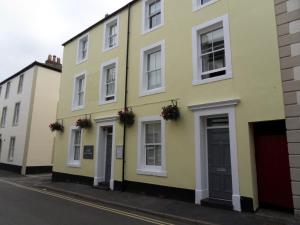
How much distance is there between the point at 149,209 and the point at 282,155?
14.0ft

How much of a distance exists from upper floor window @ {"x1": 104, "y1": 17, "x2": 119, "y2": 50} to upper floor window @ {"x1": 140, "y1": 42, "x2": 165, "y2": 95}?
287cm

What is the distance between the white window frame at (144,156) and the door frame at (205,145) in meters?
1.50

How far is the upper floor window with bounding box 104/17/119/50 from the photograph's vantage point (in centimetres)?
1403

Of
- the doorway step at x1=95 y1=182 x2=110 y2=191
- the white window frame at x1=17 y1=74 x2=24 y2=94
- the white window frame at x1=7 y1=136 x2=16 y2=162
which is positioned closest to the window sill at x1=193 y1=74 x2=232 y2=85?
the doorway step at x1=95 y1=182 x2=110 y2=191

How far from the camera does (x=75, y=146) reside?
1524 centimetres

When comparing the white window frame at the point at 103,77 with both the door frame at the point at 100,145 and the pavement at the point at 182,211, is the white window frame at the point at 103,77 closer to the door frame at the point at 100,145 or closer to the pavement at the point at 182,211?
the door frame at the point at 100,145

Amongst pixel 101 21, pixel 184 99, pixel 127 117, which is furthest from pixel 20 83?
pixel 184 99

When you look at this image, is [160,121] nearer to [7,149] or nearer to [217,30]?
[217,30]

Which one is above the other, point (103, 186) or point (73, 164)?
point (73, 164)

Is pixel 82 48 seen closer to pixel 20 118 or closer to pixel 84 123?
pixel 84 123

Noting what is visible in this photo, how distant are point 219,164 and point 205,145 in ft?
2.64

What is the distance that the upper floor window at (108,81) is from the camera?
→ 13.4m

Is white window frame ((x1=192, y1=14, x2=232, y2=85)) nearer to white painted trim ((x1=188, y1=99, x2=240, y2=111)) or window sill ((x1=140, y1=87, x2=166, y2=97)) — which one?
white painted trim ((x1=188, y1=99, x2=240, y2=111))

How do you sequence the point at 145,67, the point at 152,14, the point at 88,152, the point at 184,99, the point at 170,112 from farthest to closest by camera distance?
1. the point at 88,152
2. the point at 152,14
3. the point at 145,67
4. the point at 184,99
5. the point at 170,112
